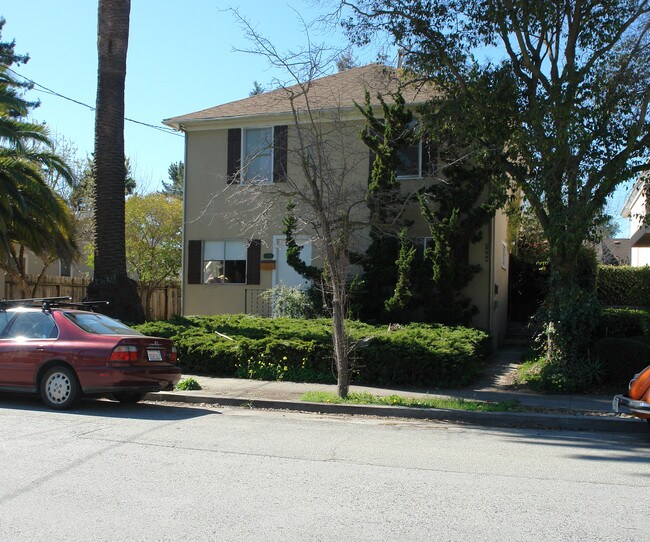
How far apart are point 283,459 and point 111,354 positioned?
3599mm

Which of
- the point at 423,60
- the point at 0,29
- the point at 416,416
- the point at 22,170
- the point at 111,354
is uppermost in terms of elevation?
the point at 0,29

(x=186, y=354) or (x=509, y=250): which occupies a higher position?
(x=509, y=250)

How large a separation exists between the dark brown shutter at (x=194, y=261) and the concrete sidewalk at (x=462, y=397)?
7.03 metres

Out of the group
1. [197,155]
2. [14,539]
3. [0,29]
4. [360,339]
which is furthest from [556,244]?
[0,29]

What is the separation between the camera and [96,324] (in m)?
9.76

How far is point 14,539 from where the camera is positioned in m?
4.26

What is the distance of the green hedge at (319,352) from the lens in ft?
37.1

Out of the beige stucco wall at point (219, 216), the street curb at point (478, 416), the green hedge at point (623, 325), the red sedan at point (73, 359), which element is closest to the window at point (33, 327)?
the red sedan at point (73, 359)

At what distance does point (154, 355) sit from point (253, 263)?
913cm

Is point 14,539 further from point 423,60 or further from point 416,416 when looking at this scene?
point 423,60

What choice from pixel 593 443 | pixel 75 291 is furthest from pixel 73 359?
pixel 75 291

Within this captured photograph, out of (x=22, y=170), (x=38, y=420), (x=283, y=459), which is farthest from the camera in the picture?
(x=22, y=170)

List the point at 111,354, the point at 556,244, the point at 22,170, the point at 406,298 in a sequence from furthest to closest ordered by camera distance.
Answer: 1. the point at 22,170
2. the point at 406,298
3. the point at 556,244
4. the point at 111,354

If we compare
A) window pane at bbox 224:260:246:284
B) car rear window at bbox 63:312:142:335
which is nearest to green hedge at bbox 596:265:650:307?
window pane at bbox 224:260:246:284
